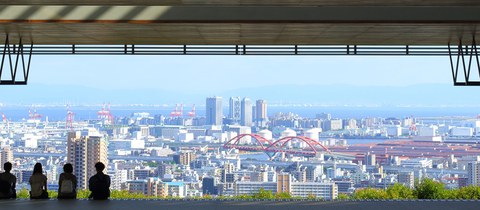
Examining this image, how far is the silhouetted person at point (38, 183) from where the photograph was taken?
49.7 ft

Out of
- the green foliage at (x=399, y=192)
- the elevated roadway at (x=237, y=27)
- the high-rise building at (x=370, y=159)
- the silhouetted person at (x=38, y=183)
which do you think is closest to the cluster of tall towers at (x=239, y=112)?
the high-rise building at (x=370, y=159)

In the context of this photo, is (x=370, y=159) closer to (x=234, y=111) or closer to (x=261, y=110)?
(x=234, y=111)

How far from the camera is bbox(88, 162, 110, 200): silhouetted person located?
1486cm

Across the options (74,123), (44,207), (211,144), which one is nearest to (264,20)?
(44,207)

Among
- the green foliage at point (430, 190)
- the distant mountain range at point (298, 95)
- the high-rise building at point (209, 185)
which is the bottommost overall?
the high-rise building at point (209, 185)

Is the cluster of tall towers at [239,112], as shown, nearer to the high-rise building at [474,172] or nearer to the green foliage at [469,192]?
the high-rise building at [474,172]

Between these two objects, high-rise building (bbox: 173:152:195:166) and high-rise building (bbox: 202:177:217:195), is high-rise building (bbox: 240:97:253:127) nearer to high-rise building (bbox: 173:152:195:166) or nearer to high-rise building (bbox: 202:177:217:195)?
high-rise building (bbox: 173:152:195:166)

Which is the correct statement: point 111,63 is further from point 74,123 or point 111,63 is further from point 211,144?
point 211,144

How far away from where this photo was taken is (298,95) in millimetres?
66812

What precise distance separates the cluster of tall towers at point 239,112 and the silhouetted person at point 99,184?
28.9 metres

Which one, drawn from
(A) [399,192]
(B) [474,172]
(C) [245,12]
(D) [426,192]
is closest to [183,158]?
(B) [474,172]

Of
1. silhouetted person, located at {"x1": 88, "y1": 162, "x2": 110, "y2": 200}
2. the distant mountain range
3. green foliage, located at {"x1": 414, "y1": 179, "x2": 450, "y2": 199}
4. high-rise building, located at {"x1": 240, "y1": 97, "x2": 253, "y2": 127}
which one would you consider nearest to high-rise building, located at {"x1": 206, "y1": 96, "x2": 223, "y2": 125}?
high-rise building, located at {"x1": 240, "y1": 97, "x2": 253, "y2": 127}

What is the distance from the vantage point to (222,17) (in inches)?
523

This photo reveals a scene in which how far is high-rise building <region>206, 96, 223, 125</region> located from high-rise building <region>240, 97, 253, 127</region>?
3.96 ft
